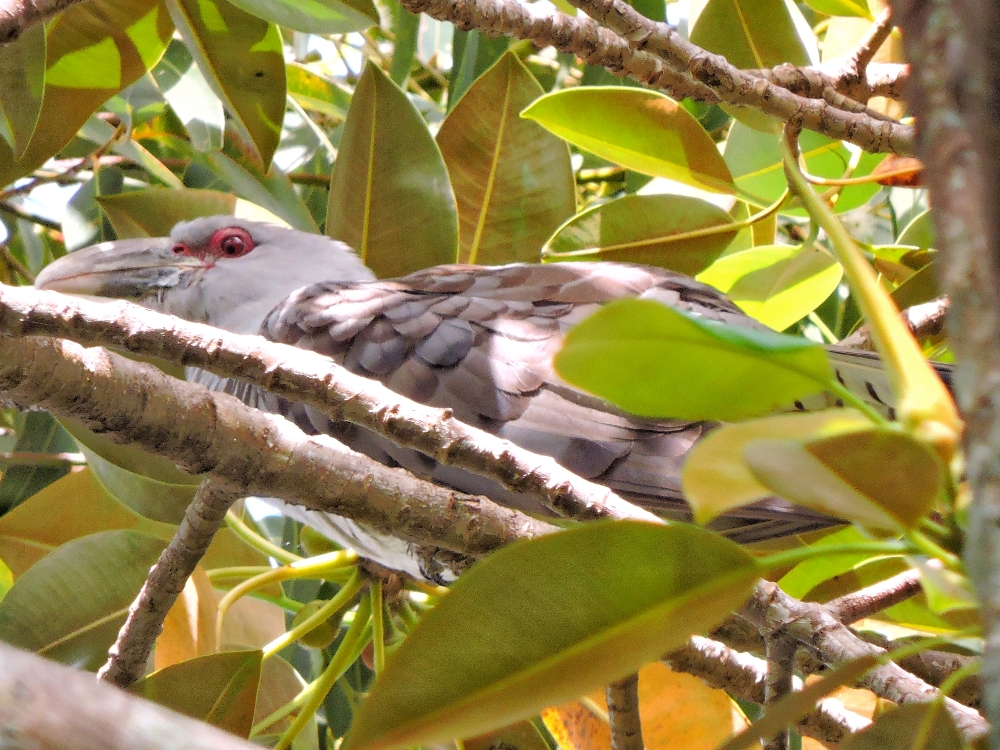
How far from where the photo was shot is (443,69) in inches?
150

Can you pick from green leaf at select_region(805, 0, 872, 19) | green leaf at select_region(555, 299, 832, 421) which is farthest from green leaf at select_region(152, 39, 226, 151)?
green leaf at select_region(555, 299, 832, 421)

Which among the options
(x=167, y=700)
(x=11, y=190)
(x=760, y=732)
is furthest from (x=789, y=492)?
(x=11, y=190)

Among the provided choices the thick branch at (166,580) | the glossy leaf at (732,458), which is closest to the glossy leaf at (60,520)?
the thick branch at (166,580)

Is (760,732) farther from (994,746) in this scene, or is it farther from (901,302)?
(901,302)

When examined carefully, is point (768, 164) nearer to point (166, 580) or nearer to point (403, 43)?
point (403, 43)

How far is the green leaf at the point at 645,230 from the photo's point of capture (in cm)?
203

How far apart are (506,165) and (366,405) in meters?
1.21

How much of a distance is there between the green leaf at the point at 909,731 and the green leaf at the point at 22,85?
1623 mm

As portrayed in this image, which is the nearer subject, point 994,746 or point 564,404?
point 994,746

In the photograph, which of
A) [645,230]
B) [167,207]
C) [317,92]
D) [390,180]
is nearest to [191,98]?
[167,207]

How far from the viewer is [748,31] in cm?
202

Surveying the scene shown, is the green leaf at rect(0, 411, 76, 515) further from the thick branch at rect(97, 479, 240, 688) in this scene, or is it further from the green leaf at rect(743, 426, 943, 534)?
the green leaf at rect(743, 426, 943, 534)

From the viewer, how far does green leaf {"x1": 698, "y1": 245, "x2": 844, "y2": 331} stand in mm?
2131

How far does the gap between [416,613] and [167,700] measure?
0.77 m
